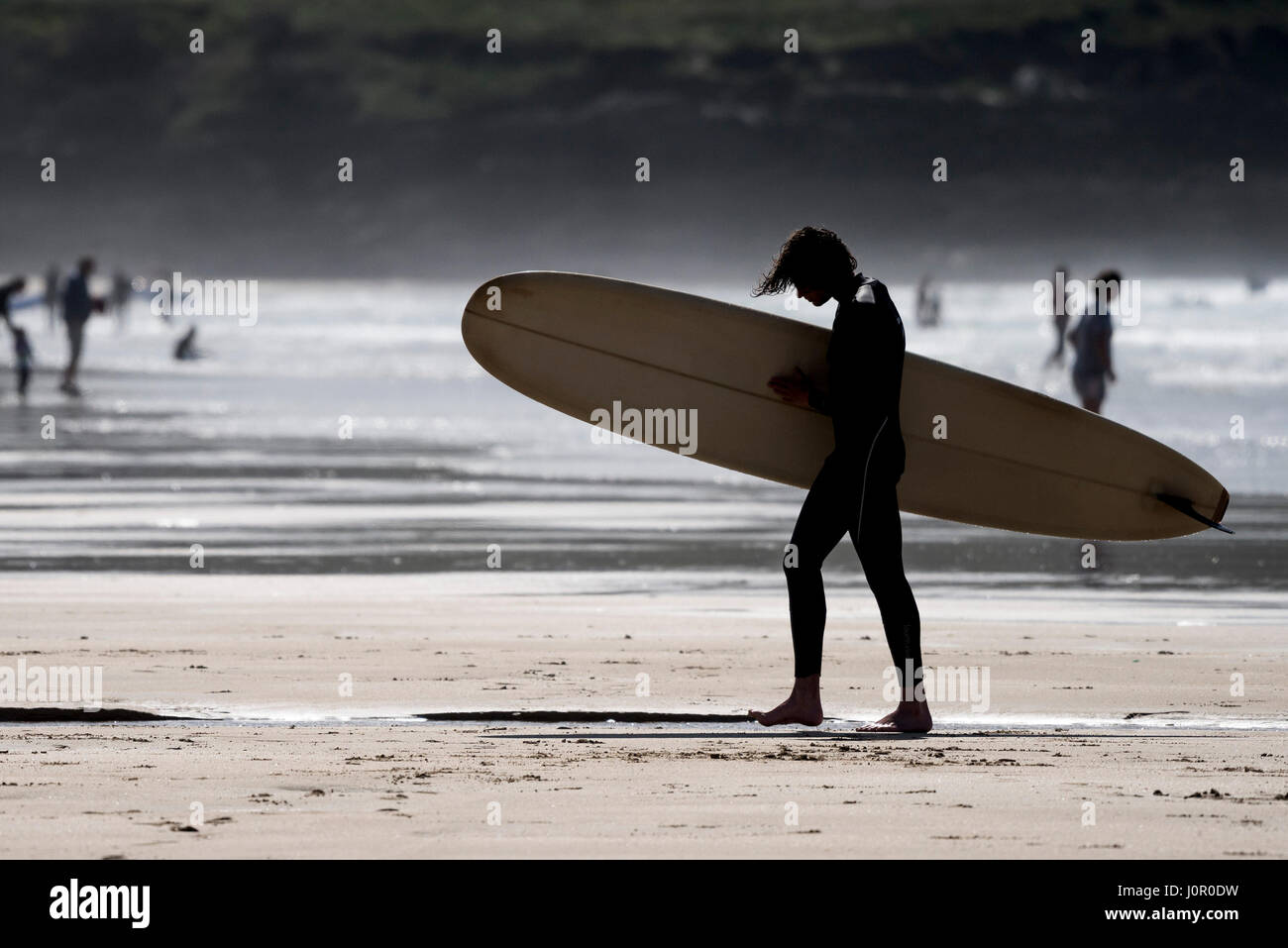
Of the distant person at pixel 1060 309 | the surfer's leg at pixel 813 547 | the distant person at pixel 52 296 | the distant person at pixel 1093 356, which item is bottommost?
the surfer's leg at pixel 813 547

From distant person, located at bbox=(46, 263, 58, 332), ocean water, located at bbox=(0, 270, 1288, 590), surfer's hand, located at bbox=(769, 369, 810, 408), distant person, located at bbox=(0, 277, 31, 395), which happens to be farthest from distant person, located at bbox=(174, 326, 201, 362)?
surfer's hand, located at bbox=(769, 369, 810, 408)

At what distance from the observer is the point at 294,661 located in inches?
331

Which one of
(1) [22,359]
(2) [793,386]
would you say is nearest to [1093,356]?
(2) [793,386]

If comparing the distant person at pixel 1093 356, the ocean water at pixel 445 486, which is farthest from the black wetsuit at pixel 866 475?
the distant person at pixel 1093 356

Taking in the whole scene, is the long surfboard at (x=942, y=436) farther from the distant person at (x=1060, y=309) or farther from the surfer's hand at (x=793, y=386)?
the distant person at (x=1060, y=309)

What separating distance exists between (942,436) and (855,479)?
2.03 meters

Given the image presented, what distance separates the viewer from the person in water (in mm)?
6977

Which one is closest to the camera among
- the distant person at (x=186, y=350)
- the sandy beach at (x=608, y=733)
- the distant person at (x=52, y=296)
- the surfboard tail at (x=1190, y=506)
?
the sandy beach at (x=608, y=733)

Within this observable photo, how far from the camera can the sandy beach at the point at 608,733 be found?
548 cm

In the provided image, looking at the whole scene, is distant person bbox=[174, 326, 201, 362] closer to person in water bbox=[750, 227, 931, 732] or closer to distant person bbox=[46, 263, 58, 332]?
distant person bbox=[46, 263, 58, 332]

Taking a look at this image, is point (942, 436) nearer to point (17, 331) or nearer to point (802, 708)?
point (802, 708)

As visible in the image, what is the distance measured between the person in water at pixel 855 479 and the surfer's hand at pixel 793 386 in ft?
0.93

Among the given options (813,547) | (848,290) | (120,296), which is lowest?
(813,547)

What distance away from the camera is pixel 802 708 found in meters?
7.13
